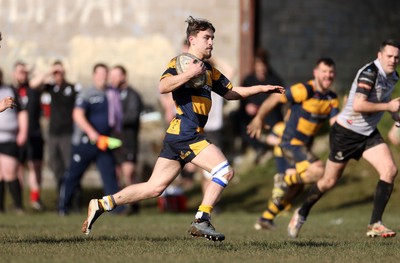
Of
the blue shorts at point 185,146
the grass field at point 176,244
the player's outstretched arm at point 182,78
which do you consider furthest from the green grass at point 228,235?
the player's outstretched arm at point 182,78

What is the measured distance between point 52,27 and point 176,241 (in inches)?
538

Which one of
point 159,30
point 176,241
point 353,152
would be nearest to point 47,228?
point 176,241

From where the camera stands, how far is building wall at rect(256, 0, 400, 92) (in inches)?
998

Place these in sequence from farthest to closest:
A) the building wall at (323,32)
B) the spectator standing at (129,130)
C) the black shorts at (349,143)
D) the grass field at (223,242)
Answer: the building wall at (323,32)
the spectator standing at (129,130)
the black shorts at (349,143)
the grass field at (223,242)

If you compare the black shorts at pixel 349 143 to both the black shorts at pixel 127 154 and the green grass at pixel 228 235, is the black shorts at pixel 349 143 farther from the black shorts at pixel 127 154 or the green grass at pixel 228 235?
the black shorts at pixel 127 154

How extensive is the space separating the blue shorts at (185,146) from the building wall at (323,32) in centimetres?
1392

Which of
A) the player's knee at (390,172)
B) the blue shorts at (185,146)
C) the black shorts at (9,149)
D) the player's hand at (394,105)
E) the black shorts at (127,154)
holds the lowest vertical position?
the black shorts at (127,154)

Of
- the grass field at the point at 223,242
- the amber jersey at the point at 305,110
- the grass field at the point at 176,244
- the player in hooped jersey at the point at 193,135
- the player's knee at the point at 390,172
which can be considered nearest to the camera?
the grass field at the point at 176,244

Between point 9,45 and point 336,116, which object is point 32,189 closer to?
point 9,45

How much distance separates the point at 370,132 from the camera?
13.4 metres

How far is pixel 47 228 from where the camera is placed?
14.8m

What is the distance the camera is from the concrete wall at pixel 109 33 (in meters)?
24.7

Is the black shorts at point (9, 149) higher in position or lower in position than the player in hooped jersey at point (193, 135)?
lower

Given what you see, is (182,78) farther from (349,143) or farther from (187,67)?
(349,143)
